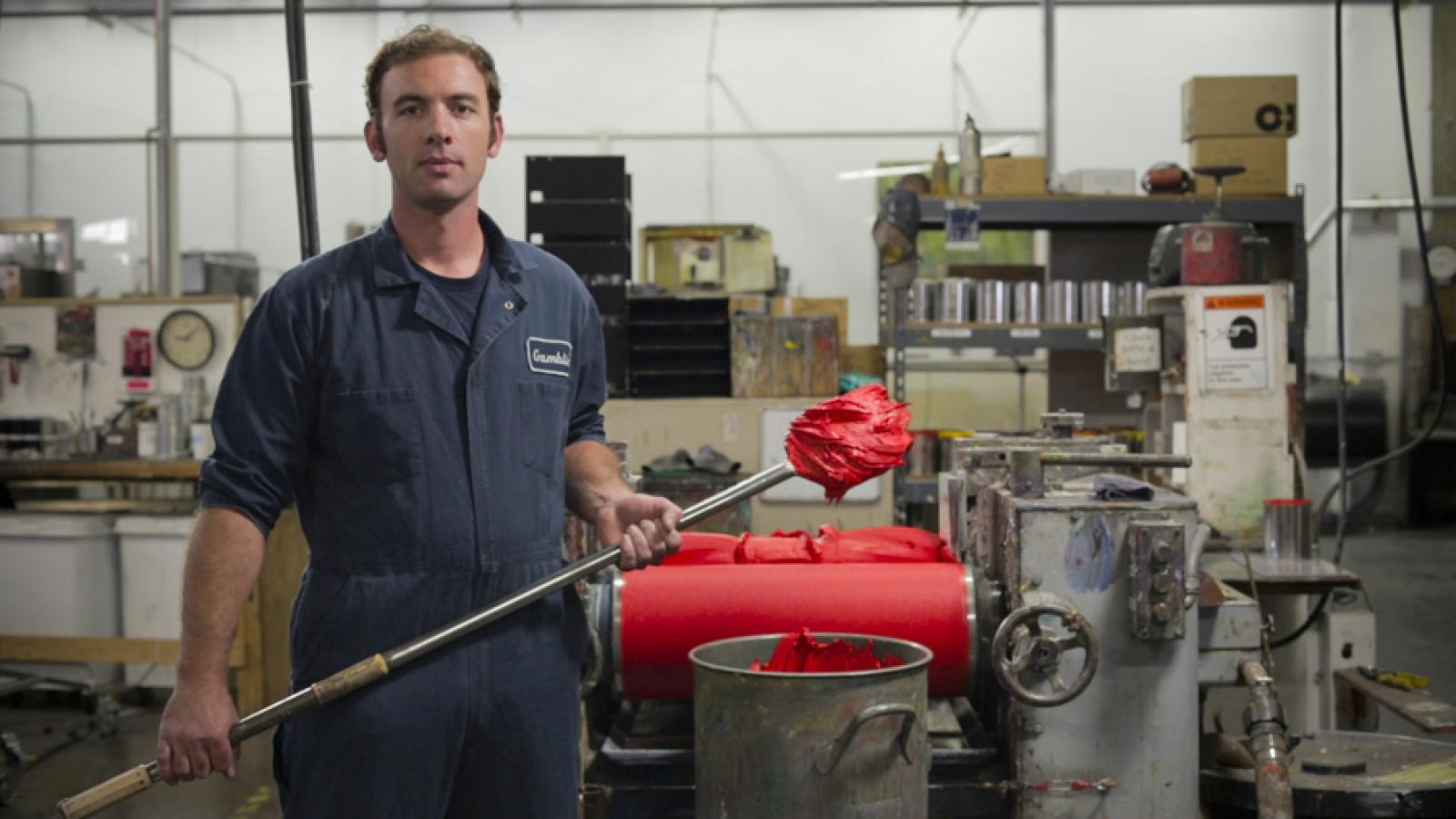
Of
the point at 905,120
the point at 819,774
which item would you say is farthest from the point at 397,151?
the point at 905,120

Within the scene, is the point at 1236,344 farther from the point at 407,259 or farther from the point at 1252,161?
the point at 407,259

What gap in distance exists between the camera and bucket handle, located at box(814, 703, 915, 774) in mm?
1767

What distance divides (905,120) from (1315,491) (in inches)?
126

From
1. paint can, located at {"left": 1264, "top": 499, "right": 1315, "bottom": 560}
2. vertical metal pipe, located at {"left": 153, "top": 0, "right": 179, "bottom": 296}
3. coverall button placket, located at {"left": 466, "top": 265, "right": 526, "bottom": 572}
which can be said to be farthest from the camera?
vertical metal pipe, located at {"left": 153, "top": 0, "right": 179, "bottom": 296}

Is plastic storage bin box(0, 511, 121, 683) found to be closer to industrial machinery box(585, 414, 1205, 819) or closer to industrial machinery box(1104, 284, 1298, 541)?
industrial machinery box(585, 414, 1205, 819)

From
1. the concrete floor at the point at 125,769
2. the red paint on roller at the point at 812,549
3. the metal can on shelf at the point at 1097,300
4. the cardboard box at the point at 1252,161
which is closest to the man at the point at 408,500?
the red paint on roller at the point at 812,549

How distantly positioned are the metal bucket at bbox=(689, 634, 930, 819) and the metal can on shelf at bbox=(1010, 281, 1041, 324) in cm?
323

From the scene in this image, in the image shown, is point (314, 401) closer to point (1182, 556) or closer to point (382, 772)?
point (382, 772)

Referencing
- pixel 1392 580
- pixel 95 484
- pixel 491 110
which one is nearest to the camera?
pixel 491 110

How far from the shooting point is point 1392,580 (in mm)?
6574

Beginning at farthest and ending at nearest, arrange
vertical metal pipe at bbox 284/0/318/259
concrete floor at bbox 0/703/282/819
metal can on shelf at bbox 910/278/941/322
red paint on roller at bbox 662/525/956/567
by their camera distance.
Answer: metal can on shelf at bbox 910/278/941/322 → concrete floor at bbox 0/703/282/819 → red paint on roller at bbox 662/525/956/567 → vertical metal pipe at bbox 284/0/318/259

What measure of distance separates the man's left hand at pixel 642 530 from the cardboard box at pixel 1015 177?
3529 mm

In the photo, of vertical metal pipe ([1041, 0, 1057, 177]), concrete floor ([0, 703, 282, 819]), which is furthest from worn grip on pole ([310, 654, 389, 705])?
vertical metal pipe ([1041, 0, 1057, 177])

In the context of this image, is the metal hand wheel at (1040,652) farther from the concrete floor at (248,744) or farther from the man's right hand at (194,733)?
the concrete floor at (248,744)
